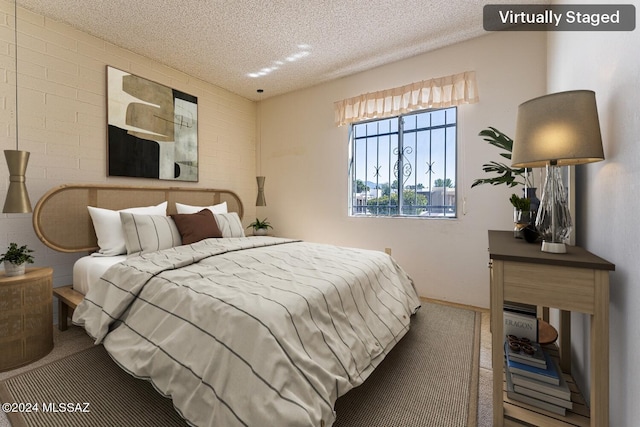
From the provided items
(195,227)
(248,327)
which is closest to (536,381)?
(248,327)

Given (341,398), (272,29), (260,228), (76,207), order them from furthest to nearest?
1. (260,228)
2. (272,29)
3. (76,207)
4. (341,398)

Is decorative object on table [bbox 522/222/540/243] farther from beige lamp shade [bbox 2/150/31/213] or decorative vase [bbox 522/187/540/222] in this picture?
beige lamp shade [bbox 2/150/31/213]

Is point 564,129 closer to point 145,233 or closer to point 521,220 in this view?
point 521,220

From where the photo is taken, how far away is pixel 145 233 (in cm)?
235

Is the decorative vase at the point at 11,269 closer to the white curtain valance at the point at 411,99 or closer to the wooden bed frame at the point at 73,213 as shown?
the wooden bed frame at the point at 73,213

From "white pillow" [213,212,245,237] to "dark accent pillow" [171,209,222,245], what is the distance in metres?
0.11

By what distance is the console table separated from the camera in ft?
3.35

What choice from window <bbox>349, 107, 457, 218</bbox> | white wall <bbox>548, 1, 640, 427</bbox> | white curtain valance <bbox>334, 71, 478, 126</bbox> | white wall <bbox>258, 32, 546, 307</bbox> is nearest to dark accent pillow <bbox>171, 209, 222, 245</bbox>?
white wall <bbox>258, 32, 546, 307</bbox>

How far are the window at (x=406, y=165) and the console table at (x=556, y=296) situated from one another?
5.80ft

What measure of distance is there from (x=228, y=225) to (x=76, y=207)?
4.22 feet

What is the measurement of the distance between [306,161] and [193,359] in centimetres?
308

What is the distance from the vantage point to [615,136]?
1.13 metres

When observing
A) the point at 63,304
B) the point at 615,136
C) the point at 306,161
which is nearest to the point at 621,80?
the point at 615,136

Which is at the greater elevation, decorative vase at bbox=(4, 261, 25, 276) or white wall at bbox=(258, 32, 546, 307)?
white wall at bbox=(258, 32, 546, 307)
